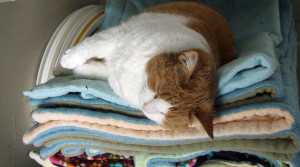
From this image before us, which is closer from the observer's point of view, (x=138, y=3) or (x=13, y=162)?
(x=13, y=162)

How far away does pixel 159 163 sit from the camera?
0.93 m

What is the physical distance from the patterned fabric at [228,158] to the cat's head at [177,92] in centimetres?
14

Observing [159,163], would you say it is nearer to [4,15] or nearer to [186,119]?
[186,119]

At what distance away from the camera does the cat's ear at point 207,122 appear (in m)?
0.77

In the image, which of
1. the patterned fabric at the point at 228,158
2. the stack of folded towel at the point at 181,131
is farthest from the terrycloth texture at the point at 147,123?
the patterned fabric at the point at 228,158

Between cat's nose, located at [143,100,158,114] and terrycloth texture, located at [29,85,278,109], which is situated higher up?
terrycloth texture, located at [29,85,278,109]

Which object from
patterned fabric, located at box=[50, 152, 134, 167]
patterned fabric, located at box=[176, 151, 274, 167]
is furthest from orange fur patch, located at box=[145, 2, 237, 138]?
patterned fabric, located at box=[50, 152, 134, 167]

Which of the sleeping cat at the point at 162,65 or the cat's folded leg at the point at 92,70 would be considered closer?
the sleeping cat at the point at 162,65

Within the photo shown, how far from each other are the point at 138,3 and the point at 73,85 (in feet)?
2.96

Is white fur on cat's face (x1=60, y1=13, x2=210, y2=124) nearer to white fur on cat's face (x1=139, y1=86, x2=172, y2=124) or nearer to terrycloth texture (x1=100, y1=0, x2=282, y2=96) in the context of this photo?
white fur on cat's face (x1=139, y1=86, x2=172, y2=124)

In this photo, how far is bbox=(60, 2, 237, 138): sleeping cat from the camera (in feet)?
2.78

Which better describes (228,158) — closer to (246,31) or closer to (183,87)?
(183,87)

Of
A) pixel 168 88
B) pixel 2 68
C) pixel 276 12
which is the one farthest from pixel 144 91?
pixel 276 12

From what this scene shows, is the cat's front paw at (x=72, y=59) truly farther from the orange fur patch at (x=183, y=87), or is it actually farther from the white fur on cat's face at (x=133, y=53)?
the orange fur patch at (x=183, y=87)
